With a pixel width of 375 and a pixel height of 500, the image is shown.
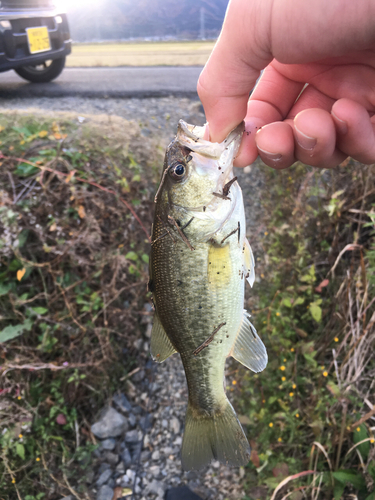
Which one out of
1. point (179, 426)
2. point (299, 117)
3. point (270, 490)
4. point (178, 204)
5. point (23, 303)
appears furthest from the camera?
point (179, 426)

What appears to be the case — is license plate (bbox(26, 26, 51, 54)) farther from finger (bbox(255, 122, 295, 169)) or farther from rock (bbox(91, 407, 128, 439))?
rock (bbox(91, 407, 128, 439))

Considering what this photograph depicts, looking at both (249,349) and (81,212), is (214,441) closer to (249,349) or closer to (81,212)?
(249,349)

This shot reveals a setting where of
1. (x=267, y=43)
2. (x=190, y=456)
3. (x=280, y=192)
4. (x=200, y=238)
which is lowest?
(x=280, y=192)

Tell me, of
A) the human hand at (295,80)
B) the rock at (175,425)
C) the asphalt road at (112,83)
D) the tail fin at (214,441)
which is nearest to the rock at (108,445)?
the rock at (175,425)

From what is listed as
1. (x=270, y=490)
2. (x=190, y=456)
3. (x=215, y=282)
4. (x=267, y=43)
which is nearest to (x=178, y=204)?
(x=215, y=282)

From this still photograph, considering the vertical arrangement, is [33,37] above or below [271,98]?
above

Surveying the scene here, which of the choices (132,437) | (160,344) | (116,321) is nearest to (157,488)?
(132,437)

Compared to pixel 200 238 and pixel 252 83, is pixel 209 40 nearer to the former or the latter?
pixel 252 83
